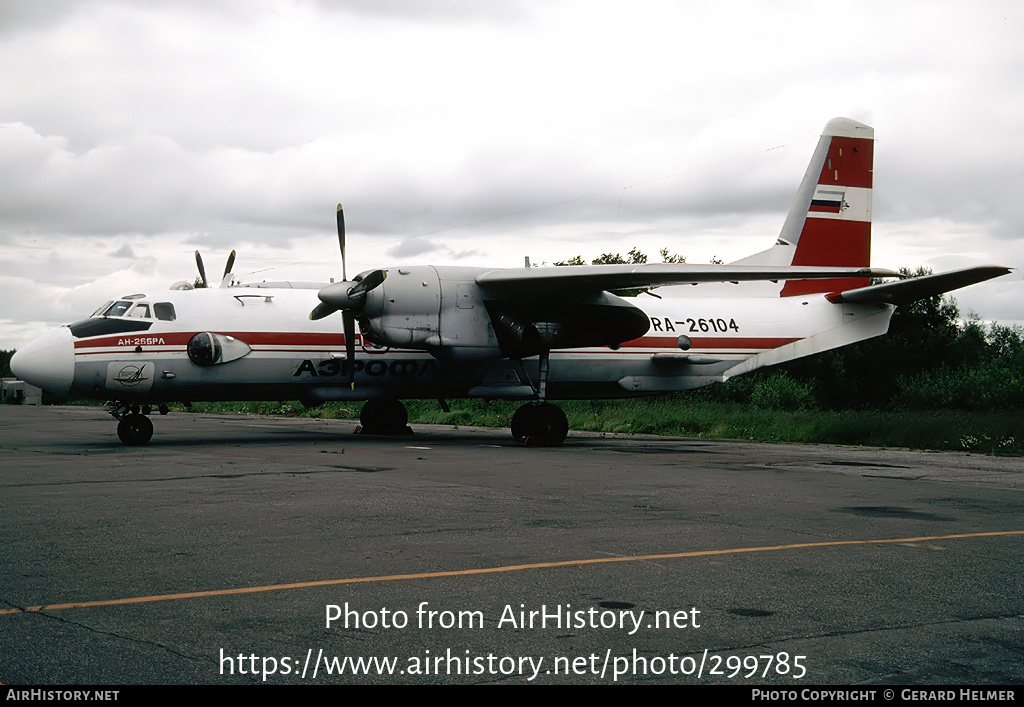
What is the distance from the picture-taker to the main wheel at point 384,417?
23734 mm

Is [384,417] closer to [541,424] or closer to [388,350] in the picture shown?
[388,350]

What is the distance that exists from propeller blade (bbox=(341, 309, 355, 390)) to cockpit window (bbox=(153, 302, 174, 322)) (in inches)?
141

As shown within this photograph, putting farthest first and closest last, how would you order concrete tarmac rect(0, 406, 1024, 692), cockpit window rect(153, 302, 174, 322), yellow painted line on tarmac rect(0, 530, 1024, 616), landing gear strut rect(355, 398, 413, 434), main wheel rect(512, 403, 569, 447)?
landing gear strut rect(355, 398, 413, 434) → main wheel rect(512, 403, 569, 447) → cockpit window rect(153, 302, 174, 322) → yellow painted line on tarmac rect(0, 530, 1024, 616) → concrete tarmac rect(0, 406, 1024, 692)

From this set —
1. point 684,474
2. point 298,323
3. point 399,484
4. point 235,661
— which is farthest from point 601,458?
point 235,661

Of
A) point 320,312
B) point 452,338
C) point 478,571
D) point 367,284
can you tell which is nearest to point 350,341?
point 320,312

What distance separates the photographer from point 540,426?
20.6 m

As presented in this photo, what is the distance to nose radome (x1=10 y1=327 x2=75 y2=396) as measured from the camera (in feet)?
60.1

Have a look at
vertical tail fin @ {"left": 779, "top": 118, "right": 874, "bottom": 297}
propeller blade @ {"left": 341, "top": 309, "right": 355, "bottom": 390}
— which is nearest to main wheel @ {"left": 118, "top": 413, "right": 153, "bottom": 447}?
propeller blade @ {"left": 341, "top": 309, "right": 355, "bottom": 390}

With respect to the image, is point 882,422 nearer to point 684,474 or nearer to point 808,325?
point 808,325

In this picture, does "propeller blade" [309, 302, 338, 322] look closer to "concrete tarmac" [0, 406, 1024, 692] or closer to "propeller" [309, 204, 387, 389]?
"propeller" [309, 204, 387, 389]

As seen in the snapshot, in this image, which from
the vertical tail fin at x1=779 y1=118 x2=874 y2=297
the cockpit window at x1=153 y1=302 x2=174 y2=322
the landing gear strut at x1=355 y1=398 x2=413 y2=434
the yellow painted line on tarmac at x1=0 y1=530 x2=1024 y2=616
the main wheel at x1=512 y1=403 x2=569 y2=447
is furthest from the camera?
the vertical tail fin at x1=779 y1=118 x2=874 y2=297

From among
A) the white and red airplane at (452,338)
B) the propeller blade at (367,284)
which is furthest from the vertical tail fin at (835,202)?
the propeller blade at (367,284)

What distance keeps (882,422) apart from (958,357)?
56.2ft

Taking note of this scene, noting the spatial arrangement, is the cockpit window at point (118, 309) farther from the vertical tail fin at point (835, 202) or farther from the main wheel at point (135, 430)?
the vertical tail fin at point (835, 202)
